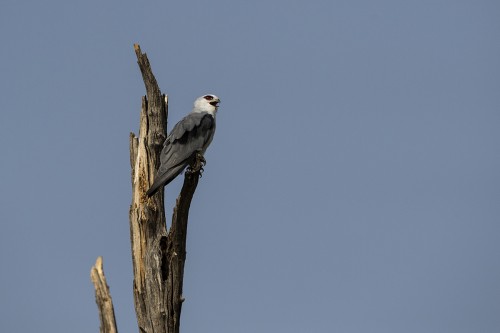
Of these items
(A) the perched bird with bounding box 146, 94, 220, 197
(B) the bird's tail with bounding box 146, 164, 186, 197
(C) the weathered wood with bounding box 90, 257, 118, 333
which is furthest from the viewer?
(A) the perched bird with bounding box 146, 94, 220, 197

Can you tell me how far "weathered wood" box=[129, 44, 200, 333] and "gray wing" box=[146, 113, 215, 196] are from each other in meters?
0.21

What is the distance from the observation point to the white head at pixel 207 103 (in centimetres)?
1372

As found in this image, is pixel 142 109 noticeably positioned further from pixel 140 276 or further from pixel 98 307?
pixel 98 307

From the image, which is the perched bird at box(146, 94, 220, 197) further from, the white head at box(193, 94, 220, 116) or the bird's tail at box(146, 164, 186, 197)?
the white head at box(193, 94, 220, 116)

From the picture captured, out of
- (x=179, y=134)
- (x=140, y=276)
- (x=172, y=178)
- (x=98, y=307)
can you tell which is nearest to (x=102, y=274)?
(x=98, y=307)

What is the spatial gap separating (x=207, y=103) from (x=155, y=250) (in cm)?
386

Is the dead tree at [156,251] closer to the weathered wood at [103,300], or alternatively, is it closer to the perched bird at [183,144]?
the perched bird at [183,144]

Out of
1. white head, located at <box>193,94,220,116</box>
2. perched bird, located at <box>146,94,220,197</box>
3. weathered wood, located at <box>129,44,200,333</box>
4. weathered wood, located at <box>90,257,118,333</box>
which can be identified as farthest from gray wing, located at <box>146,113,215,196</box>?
weathered wood, located at <box>90,257,118,333</box>

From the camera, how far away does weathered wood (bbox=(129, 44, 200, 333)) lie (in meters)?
10.5

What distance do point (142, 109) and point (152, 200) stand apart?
4.50ft

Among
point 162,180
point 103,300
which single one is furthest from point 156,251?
point 103,300

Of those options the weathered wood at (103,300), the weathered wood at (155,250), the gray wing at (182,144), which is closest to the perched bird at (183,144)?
the gray wing at (182,144)

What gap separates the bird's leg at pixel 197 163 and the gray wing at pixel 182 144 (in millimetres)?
76

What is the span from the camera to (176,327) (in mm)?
10570
